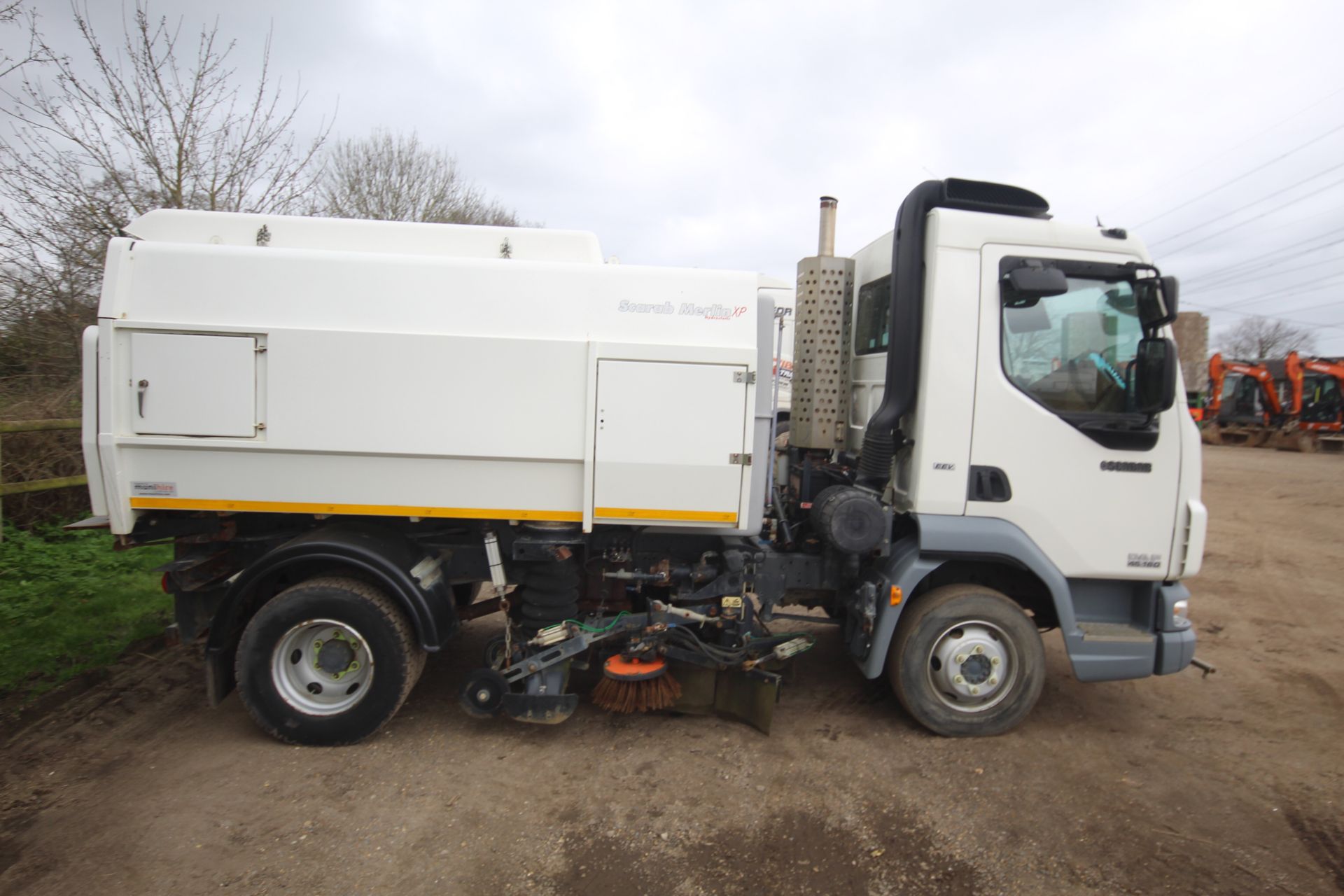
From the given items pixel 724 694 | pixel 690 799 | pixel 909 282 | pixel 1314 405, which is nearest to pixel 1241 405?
pixel 1314 405

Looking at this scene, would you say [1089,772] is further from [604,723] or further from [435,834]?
[435,834]

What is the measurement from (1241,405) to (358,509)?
30.2m

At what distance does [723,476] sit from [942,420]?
1.24 m

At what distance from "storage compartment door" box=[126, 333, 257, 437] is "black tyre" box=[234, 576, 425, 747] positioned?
950 millimetres

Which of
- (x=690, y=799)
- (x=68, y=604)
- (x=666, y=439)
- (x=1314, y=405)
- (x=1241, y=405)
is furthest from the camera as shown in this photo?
(x=1241, y=405)

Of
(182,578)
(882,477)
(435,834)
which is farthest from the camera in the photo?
(882,477)

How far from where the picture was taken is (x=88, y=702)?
167 inches

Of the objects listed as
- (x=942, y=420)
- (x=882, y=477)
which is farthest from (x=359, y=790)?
(x=942, y=420)

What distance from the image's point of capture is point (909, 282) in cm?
384

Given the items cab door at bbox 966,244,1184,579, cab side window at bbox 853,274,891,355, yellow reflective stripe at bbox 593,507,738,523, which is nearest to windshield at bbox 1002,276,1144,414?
cab door at bbox 966,244,1184,579

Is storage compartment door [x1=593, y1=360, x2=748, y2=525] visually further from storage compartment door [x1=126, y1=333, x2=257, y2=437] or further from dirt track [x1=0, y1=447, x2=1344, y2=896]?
storage compartment door [x1=126, y1=333, x2=257, y2=437]

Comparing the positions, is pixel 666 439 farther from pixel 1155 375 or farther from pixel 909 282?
pixel 1155 375

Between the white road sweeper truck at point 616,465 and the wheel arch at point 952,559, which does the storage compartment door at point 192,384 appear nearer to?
the white road sweeper truck at point 616,465

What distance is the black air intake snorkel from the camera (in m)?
3.85
